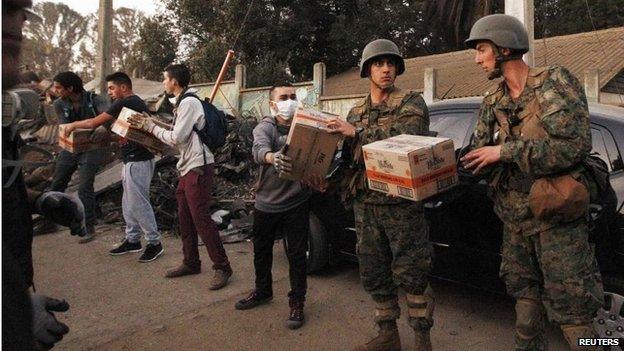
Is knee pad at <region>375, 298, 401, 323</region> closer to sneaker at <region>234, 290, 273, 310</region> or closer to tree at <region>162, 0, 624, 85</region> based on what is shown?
sneaker at <region>234, 290, 273, 310</region>

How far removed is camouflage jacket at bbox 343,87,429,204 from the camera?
9.07 feet

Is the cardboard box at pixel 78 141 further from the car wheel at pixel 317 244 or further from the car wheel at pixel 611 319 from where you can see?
the car wheel at pixel 611 319

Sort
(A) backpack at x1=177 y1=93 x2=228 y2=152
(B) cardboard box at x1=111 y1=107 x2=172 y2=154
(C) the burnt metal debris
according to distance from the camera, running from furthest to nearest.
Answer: (C) the burnt metal debris
(B) cardboard box at x1=111 y1=107 x2=172 y2=154
(A) backpack at x1=177 y1=93 x2=228 y2=152

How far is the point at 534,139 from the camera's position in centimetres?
222

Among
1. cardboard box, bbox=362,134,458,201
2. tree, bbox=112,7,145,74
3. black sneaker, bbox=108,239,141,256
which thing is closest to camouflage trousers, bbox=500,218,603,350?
cardboard box, bbox=362,134,458,201

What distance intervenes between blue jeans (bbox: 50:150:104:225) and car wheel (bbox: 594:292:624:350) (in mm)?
4778

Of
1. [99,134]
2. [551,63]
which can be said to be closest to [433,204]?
[99,134]

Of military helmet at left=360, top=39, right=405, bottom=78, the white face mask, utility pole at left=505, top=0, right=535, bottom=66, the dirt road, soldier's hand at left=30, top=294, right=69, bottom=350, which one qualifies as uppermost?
utility pole at left=505, top=0, right=535, bottom=66

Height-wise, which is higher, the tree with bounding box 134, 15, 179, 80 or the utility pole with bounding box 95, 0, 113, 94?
the tree with bounding box 134, 15, 179, 80

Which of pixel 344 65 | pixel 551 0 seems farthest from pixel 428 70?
pixel 551 0

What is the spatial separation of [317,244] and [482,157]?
7.11 feet

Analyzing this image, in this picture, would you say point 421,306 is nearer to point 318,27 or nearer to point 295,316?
point 295,316

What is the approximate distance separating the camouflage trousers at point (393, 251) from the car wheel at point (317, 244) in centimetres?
135

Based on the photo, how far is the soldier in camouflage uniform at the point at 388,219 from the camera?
108 inches
